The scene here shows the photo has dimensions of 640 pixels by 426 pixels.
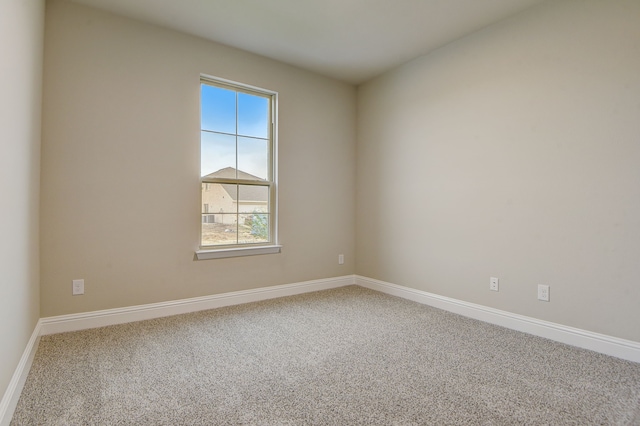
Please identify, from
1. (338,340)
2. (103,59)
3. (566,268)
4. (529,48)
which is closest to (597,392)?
(566,268)

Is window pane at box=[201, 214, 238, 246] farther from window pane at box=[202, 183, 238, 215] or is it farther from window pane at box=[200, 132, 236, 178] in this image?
window pane at box=[200, 132, 236, 178]

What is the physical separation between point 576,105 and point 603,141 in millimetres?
314

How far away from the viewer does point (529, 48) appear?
8.52 ft

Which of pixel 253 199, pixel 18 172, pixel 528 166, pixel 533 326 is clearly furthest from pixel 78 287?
pixel 528 166

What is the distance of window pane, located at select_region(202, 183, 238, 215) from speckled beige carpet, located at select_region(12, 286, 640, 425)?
1.00 metres

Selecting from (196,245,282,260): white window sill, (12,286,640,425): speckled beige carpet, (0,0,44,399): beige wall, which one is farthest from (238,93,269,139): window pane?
(12,286,640,425): speckled beige carpet

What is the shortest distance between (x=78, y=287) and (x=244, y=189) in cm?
159

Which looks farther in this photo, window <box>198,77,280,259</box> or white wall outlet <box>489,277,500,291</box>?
window <box>198,77,280,259</box>

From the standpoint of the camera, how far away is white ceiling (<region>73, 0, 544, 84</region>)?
2.55 m

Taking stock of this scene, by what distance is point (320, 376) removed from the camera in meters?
1.88

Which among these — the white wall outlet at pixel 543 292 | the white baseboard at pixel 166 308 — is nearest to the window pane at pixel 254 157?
the white baseboard at pixel 166 308

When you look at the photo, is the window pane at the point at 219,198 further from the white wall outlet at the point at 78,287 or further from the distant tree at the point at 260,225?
the white wall outlet at the point at 78,287

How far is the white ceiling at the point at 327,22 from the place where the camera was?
2547 millimetres

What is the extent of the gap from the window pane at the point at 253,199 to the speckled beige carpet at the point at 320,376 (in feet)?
3.72
